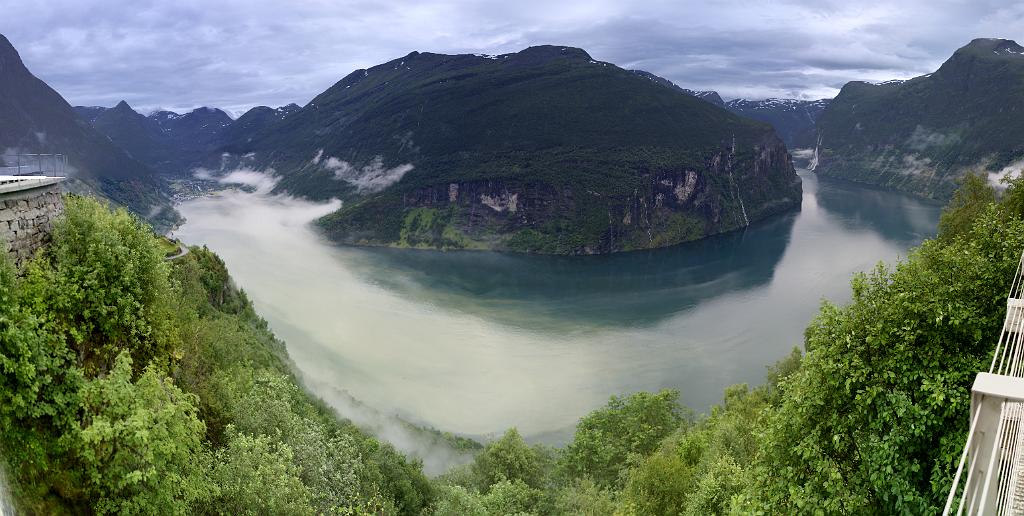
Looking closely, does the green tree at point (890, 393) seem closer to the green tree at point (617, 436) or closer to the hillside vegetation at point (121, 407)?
the hillside vegetation at point (121, 407)

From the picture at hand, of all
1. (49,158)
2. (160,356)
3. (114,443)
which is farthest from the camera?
(49,158)

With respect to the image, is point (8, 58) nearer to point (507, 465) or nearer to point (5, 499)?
point (507, 465)

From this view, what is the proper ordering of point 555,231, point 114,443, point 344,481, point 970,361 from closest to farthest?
point 114,443, point 970,361, point 344,481, point 555,231

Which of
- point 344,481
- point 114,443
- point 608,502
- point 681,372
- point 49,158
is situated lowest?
point 681,372

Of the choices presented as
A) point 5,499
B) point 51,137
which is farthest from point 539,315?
point 51,137

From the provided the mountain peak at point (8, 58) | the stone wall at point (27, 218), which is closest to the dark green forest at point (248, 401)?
the stone wall at point (27, 218)

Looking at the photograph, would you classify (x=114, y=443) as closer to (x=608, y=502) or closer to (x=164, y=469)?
(x=164, y=469)

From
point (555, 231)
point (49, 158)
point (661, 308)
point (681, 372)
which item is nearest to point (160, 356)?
point (49, 158)
